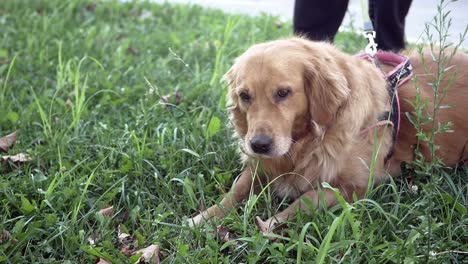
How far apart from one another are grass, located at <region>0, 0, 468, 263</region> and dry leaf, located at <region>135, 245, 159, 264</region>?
4 cm

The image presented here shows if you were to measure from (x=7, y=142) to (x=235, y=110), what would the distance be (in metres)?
1.33

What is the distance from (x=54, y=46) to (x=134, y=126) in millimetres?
1724

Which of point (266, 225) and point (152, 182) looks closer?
point (266, 225)

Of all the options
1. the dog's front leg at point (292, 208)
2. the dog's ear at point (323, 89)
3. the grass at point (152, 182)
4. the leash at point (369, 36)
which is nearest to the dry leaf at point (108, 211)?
the grass at point (152, 182)

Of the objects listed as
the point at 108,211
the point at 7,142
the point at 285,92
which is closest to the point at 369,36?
the point at 285,92

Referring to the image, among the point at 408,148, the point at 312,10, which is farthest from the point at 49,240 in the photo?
the point at 312,10

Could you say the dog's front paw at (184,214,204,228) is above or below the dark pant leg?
below

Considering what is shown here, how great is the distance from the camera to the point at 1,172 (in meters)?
2.85

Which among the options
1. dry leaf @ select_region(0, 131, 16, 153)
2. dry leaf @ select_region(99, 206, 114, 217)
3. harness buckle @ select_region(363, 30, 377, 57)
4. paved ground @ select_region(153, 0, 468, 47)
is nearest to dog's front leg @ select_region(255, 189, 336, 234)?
dry leaf @ select_region(99, 206, 114, 217)

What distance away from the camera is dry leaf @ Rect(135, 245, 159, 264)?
85.4 inches

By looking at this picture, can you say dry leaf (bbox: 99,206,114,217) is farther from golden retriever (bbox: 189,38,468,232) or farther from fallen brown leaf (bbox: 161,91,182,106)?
fallen brown leaf (bbox: 161,91,182,106)

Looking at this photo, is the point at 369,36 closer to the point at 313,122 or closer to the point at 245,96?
the point at 313,122

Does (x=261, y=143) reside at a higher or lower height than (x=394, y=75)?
lower

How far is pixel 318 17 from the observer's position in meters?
3.52
